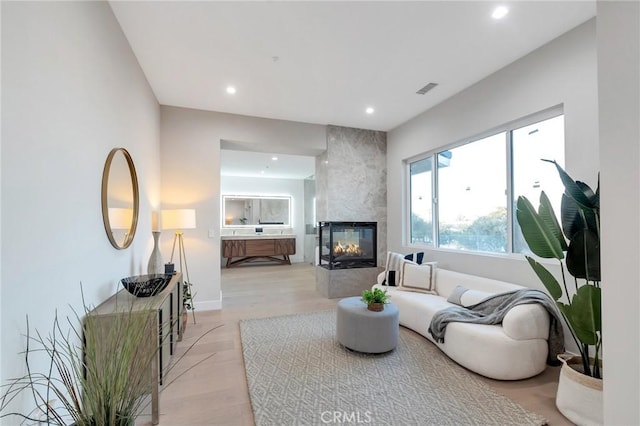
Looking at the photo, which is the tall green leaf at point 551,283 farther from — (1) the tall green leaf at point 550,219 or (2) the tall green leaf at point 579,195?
(2) the tall green leaf at point 579,195

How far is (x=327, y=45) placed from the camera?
2.69 m

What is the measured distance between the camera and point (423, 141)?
4426 mm

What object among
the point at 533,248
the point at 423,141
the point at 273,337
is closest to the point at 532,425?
the point at 533,248

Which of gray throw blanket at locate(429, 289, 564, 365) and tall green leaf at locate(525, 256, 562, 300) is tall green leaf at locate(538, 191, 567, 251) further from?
gray throw blanket at locate(429, 289, 564, 365)

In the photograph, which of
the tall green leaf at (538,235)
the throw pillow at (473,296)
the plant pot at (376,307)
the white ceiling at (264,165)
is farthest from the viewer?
the white ceiling at (264,165)

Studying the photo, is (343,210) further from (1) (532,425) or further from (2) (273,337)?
(1) (532,425)

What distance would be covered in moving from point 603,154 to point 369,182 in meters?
4.01

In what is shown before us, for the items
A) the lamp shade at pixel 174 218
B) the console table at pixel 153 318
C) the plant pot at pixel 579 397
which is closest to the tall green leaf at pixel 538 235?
the plant pot at pixel 579 397

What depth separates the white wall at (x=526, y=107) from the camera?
243 centimetres

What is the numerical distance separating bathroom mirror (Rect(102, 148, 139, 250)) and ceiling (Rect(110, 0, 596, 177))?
1172mm

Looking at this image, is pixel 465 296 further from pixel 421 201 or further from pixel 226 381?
pixel 226 381

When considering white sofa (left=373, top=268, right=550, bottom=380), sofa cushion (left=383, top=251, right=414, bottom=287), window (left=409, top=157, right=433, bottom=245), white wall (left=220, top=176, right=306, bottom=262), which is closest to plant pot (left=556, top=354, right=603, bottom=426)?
white sofa (left=373, top=268, right=550, bottom=380)

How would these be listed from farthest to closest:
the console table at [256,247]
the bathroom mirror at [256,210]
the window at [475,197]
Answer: the bathroom mirror at [256,210] < the console table at [256,247] < the window at [475,197]

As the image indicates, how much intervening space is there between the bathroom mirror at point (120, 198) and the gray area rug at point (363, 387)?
1582mm
